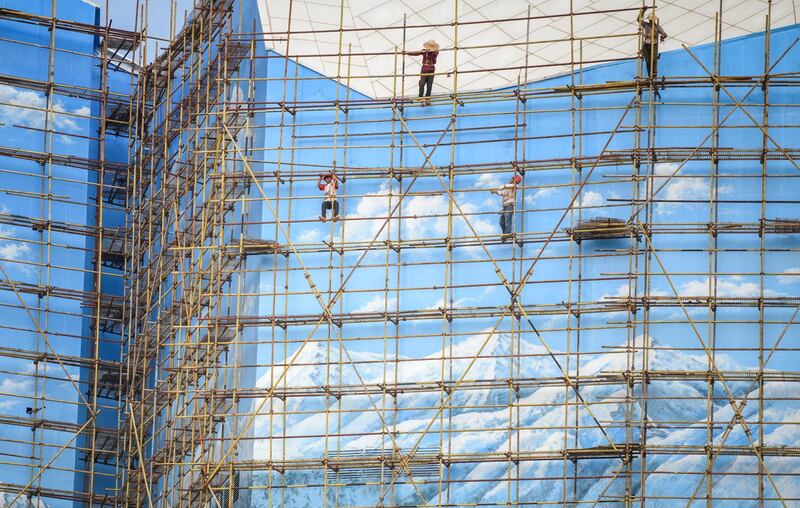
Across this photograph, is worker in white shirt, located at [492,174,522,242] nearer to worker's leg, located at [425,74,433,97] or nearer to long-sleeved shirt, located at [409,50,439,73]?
worker's leg, located at [425,74,433,97]

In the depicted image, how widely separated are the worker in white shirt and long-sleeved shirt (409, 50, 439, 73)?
8.83 ft

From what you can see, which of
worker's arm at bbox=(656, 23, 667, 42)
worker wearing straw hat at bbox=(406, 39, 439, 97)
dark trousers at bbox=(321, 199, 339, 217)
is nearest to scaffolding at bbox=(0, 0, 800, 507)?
dark trousers at bbox=(321, 199, 339, 217)

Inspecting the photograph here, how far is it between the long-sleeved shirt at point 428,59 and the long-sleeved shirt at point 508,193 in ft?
8.90

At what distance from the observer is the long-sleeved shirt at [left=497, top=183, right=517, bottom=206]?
33.2 metres

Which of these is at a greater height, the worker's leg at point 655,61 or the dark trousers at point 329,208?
the worker's leg at point 655,61

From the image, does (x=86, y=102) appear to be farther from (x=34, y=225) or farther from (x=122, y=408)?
(x=122, y=408)

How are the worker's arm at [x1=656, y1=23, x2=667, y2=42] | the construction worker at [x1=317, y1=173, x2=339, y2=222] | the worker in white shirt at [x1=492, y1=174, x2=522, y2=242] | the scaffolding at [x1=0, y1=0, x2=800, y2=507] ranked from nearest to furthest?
1. the scaffolding at [x1=0, y1=0, x2=800, y2=507]
2. the worker's arm at [x1=656, y1=23, x2=667, y2=42]
3. the worker in white shirt at [x1=492, y1=174, x2=522, y2=242]
4. the construction worker at [x1=317, y1=173, x2=339, y2=222]

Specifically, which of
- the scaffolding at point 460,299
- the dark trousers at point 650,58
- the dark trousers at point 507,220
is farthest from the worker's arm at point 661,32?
the dark trousers at point 507,220

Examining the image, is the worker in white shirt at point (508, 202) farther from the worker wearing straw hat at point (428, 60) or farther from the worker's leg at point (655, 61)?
the worker's leg at point (655, 61)

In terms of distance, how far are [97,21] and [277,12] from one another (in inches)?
188

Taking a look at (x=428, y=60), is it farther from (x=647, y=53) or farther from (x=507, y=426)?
(x=507, y=426)

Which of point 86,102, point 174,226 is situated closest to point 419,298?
point 174,226

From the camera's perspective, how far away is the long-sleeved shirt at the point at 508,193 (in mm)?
33219

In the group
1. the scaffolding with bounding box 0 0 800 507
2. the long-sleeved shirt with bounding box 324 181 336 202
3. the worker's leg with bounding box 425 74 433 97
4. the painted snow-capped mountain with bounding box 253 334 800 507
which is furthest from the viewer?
the worker's leg with bounding box 425 74 433 97
